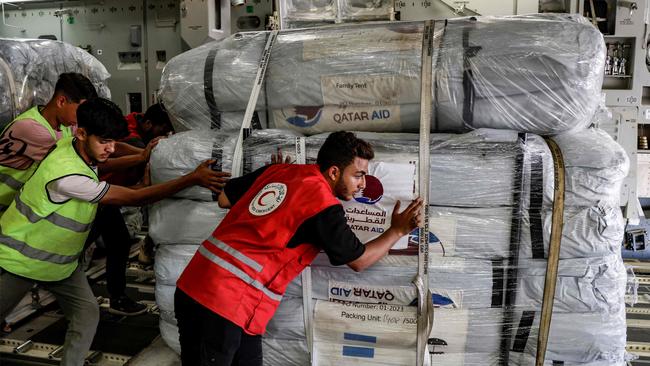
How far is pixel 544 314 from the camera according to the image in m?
2.22

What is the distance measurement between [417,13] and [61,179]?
13.9 ft

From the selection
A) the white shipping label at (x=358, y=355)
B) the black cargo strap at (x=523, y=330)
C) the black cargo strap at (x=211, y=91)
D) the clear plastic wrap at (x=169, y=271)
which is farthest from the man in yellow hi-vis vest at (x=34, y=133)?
the black cargo strap at (x=523, y=330)

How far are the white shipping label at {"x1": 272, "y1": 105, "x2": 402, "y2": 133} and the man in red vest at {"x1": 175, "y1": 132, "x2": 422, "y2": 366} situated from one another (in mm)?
427

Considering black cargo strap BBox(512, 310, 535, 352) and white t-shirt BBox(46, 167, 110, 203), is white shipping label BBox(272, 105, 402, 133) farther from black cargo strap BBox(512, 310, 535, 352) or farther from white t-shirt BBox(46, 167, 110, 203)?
black cargo strap BBox(512, 310, 535, 352)

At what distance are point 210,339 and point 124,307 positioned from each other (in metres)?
2.16

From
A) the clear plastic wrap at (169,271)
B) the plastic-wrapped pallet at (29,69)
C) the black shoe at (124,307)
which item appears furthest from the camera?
the plastic-wrapped pallet at (29,69)

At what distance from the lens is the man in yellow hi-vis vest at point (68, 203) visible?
238cm

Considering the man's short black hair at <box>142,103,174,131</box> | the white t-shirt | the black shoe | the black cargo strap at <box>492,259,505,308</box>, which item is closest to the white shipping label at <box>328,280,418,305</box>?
the black cargo strap at <box>492,259,505,308</box>

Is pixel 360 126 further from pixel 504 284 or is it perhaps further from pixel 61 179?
pixel 61 179

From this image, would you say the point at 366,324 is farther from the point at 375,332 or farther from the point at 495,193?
the point at 495,193

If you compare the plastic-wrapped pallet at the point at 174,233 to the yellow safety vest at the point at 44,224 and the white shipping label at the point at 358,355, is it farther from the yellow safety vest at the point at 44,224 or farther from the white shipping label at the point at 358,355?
the white shipping label at the point at 358,355

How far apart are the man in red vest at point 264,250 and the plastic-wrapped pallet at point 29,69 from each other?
9.51 ft

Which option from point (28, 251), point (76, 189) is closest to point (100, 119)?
point (76, 189)

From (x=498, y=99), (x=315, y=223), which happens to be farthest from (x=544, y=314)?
(x=315, y=223)
